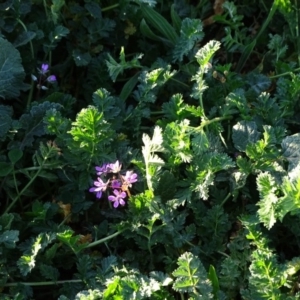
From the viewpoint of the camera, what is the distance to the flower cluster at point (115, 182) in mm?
2037

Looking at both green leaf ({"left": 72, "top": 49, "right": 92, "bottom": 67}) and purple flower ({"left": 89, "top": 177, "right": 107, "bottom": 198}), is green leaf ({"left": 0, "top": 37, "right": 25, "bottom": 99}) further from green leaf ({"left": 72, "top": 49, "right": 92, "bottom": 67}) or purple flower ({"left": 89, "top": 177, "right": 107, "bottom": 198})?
purple flower ({"left": 89, "top": 177, "right": 107, "bottom": 198})

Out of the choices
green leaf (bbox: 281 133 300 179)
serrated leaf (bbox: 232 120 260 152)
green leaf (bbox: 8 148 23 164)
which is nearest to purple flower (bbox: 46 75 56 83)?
green leaf (bbox: 8 148 23 164)

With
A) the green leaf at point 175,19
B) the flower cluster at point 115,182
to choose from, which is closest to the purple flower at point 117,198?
the flower cluster at point 115,182

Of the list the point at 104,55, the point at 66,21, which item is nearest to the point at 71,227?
the point at 104,55

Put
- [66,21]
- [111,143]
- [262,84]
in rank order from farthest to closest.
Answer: [66,21] < [262,84] < [111,143]

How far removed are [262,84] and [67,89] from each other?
0.76 m

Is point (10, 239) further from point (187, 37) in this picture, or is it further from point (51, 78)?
point (187, 37)

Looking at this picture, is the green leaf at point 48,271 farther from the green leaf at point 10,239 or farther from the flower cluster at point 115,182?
the flower cluster at point 115,182

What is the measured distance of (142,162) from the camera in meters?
2.07

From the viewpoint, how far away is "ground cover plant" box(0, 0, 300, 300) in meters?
1.94

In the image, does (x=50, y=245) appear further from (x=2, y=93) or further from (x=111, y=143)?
(x=2, y=93)

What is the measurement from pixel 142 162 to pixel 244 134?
36cm

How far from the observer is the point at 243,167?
2025 millimetres

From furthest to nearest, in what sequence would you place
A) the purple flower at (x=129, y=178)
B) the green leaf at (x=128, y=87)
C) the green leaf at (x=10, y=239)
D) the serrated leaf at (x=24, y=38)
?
1. the green leaf at (x=128, y=87)
2. the serrated leaf at (x=24, y=38)
3. the purple flower at (x=129, y=178)
4. the green leaf at (x=10, y=239)
